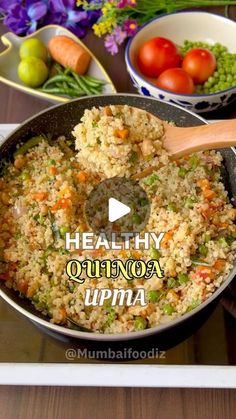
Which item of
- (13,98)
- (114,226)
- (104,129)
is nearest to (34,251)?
(114,226)

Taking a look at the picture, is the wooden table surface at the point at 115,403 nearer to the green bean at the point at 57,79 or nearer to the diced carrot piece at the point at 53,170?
the diced carrot piece at the point at 53,170

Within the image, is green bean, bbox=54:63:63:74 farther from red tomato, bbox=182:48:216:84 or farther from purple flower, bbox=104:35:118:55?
red tomato, bbox=182:48:216:84

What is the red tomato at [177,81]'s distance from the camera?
1.68 m

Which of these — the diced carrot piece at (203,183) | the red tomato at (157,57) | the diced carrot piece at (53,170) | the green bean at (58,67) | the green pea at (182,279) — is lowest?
the green pea at (182,279)

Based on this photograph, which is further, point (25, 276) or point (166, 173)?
point (166, 173)

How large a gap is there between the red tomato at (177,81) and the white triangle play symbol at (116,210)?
54cm

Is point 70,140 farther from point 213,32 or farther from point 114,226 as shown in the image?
point 213,32

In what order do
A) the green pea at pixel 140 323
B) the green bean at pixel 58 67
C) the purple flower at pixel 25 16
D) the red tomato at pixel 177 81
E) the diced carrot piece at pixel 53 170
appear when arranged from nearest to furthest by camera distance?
the green pea at pixel 140 323
the diced carrot piece at pixel 53 170
the red tomato at pixel 177 81
the green bean at pixel 58 67
the purple flower at pixel 25 16

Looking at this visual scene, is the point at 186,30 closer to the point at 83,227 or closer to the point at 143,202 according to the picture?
the point at 143,202

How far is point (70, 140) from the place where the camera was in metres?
1.49

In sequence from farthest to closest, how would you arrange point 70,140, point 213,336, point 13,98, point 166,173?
point 13,98, point 70,140, point 166,173, point 213,336

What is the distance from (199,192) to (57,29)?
0.92 m

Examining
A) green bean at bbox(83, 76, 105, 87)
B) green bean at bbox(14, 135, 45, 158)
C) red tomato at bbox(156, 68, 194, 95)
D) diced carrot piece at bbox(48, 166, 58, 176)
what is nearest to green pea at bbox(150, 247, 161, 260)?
diced carrot piece at bbox(48, 166, 58, 176)

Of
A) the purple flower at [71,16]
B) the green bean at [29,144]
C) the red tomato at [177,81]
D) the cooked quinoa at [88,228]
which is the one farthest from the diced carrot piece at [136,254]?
the purple flower at [71,16]
